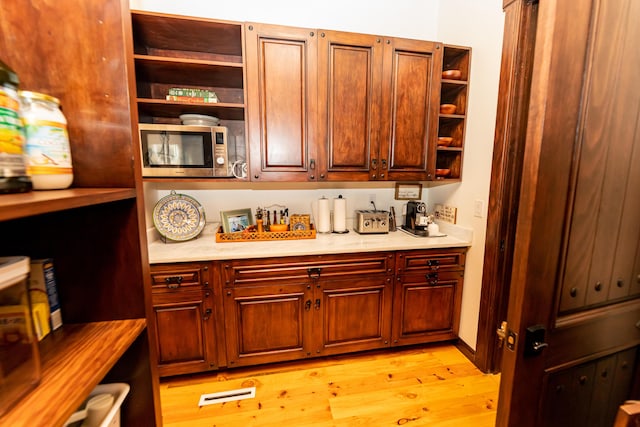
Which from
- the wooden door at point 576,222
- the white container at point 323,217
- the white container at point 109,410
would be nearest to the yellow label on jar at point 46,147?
the white container at point 109,410

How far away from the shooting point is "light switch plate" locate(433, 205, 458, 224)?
7.29 feet

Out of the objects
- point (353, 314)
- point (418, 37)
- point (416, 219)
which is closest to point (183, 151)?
point (353, 314)

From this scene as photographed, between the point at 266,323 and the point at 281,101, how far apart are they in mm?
1504

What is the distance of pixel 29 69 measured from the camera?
1.90ft

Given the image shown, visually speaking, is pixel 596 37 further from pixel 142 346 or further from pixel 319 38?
pixel 319 38

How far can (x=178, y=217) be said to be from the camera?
198 cm

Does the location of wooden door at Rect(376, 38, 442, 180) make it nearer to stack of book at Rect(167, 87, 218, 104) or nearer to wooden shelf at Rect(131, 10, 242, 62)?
wooden shelf at Rect(131, 10, 242, 62)

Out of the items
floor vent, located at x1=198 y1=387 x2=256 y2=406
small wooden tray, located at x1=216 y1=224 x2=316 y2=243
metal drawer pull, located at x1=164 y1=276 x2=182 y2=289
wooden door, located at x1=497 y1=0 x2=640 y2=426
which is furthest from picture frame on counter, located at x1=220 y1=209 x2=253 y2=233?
wooden door, located at x1=497 y1=0 x2=640 y2=426

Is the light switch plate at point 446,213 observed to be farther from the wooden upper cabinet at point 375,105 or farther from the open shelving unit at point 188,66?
the open shelving unit at point 188,66

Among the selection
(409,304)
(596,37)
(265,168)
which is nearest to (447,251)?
(409,304)

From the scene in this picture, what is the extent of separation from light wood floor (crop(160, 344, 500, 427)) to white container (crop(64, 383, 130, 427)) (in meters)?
1.11

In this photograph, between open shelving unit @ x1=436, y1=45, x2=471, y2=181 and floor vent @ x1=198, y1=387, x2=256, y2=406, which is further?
open shelving unit @ x1=436, y1=45, x2=471, y2=181

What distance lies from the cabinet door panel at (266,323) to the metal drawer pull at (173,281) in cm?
31

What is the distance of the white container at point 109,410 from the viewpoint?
0.63m
